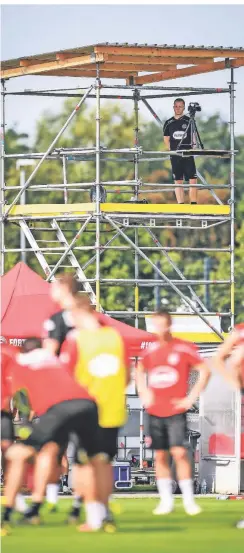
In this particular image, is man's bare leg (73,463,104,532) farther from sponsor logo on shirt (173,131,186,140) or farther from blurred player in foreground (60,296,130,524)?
sponsor logo on shirt (173,131,186,140)

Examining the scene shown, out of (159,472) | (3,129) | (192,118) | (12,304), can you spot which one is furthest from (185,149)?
(159,472)

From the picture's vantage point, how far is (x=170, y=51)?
101ft

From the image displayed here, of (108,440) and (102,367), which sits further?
(102,367)

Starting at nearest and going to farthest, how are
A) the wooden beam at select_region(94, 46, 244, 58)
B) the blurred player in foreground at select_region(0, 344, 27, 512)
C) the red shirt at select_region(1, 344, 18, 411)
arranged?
the red shirt at select_region(1, 344, 18, 411)
the blurred player in foreground at select_region(0, 344, 27, 512)
the wooden beam at select_region(94, 46, 244, 58)

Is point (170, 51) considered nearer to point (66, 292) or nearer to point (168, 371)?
point (168, 371)

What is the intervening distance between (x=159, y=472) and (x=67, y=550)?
14.3 ft

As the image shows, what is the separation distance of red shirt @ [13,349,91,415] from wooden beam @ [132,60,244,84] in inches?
686

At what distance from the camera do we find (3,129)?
33469 millimetres

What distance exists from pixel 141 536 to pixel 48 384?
1777mm

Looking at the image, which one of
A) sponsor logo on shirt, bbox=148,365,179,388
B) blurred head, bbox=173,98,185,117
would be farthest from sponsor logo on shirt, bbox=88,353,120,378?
blurred head, bbox=173,98,185,117

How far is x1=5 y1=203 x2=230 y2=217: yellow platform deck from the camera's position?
30750 mm

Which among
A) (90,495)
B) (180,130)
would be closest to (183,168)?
(180,130)

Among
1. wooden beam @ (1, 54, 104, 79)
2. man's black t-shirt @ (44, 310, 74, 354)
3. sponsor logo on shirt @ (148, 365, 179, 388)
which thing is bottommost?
sponsor logo on shirt @ (148, 365, 179, 388)

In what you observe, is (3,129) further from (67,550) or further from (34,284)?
(67,550)
